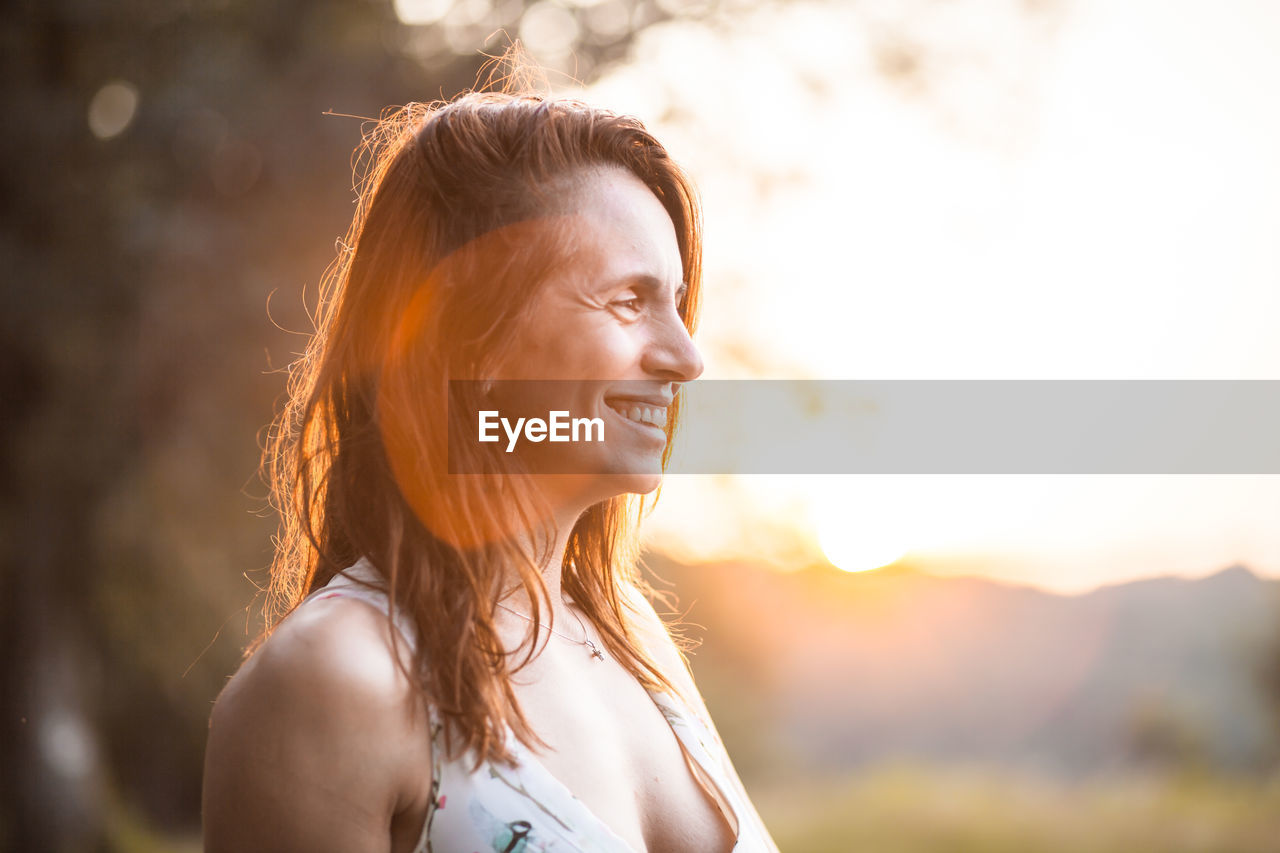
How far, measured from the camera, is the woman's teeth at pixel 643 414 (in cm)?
145

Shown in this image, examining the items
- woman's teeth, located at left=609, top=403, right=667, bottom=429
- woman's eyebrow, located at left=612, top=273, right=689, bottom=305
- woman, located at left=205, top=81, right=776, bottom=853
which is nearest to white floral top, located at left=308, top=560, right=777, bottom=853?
woman, located at left=205, top=81, right=776, bottom=853

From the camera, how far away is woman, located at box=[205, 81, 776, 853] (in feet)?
3.76

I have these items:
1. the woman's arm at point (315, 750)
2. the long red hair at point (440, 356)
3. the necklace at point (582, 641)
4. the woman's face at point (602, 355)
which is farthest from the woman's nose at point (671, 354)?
the woman's arm at point (315, 750)

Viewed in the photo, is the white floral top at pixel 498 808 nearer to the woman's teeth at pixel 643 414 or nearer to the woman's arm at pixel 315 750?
the woman's arm at pixel 315 750

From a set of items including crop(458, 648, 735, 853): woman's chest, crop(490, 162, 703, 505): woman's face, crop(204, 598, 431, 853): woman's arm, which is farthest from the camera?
crop(490, 162, 703, 505): woman's face

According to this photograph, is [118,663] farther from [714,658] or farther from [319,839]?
[319,839]

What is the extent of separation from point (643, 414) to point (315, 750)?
0.65 metres

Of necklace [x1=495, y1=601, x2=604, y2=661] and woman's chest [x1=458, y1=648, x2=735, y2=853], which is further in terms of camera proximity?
necklace [x1=495, y1=601, x2=604, y2=661]

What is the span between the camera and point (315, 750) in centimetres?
107

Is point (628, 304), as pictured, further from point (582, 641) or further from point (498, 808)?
point (498, 808)

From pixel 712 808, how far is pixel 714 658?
714cm

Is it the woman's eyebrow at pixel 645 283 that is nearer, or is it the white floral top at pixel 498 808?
the white floral top at pixel 498 808

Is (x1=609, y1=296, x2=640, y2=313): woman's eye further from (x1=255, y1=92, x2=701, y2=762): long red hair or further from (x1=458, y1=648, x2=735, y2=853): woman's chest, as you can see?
(x1=458, y1=648, x2=735, y2=853): woman's chest

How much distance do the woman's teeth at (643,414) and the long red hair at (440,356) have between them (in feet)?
0.63
